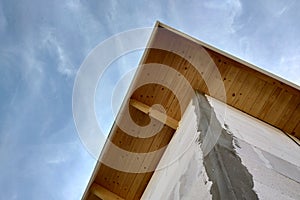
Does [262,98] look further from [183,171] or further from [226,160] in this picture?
[226,160]

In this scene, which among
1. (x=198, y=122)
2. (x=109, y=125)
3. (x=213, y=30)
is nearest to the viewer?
(x=198, y=122)

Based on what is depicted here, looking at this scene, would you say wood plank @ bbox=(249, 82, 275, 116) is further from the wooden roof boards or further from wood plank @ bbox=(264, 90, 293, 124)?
wood plank @ bbox=(264, 90, 293, 124)

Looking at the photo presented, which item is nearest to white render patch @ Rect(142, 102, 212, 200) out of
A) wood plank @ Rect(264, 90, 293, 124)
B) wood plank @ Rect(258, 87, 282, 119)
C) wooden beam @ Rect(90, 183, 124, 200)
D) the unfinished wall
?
the unfinished wall

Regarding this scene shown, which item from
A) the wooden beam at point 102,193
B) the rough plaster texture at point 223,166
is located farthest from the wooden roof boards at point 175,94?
the rough plaster texture at point 223,166

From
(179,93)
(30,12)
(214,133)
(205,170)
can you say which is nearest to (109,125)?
(179,93)

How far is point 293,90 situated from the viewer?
4.25 meters

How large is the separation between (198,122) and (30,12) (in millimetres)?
14079

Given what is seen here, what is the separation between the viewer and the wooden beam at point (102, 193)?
5086 millimetres

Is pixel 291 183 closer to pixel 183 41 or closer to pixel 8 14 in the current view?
pixel 183 41

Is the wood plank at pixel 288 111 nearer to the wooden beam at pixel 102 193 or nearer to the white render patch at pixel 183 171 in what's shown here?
the white render patch at pixel 183 171

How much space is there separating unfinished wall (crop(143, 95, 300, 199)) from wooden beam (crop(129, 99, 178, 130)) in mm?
254

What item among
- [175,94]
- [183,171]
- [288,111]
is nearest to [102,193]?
[175,94]

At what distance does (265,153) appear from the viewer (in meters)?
3.24

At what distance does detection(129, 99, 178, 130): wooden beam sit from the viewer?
469 centimetres
